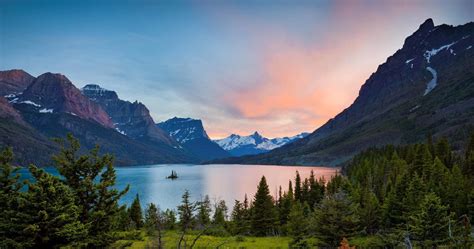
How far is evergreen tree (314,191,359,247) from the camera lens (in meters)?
36.7

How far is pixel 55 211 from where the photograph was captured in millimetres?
19922

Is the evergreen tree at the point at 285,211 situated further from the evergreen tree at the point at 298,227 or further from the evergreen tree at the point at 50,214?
the evergreen tree at the point at 50,214

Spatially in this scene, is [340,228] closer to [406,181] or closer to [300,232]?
Result: [300,232]

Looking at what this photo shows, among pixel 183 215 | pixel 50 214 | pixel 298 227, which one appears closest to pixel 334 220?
pixel 298 227

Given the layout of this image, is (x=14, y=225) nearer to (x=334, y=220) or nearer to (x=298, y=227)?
(x=334, y=220)

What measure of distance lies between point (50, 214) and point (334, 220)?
91.2 ft

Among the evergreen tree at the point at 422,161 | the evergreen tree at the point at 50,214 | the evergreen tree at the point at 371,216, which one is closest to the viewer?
the evergreen tree at the point at 50,214

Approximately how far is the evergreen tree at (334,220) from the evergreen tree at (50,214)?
1009 inches

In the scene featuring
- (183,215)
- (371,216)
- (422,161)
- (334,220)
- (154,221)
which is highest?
(422,161)

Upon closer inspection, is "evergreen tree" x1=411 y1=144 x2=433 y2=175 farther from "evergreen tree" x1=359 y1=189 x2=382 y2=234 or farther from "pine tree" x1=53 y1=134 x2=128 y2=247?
"pine tree" x1=53 y1=134 x2=128 y2=247

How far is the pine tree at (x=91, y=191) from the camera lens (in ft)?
79.8

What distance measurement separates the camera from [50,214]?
20.1 meters

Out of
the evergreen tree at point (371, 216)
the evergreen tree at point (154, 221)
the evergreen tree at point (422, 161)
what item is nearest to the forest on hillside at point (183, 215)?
the evergreen tree at point (371, 216)

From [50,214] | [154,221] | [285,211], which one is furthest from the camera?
[285,211]
